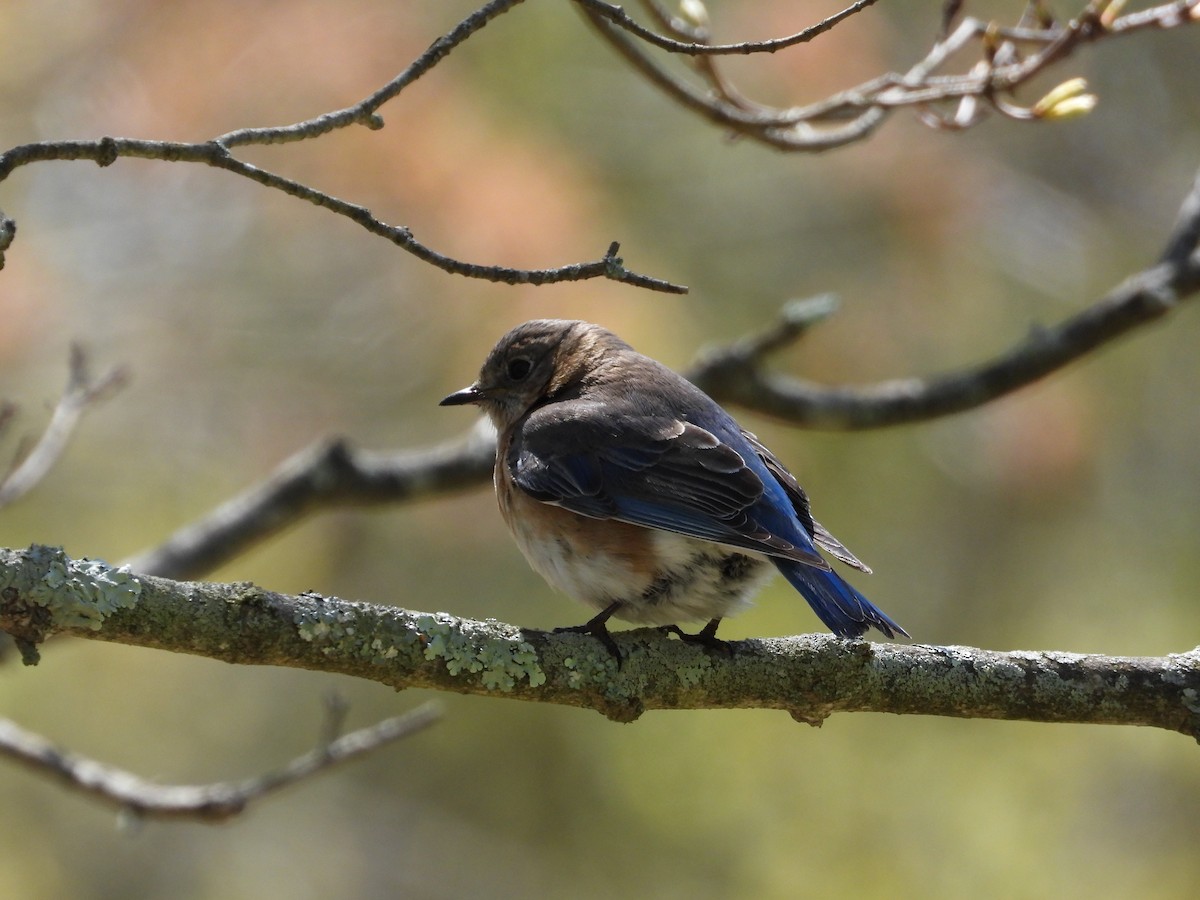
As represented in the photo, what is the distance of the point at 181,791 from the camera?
408cm

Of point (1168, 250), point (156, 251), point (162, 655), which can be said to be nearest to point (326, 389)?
point (156, 251)

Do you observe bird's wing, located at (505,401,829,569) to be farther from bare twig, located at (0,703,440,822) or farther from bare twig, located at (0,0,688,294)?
bare twig, located at (0,0,688,294)

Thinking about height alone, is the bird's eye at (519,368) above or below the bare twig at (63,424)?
below

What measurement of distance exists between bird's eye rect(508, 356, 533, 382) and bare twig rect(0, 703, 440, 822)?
1.16 metres

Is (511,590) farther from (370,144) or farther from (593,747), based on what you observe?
(370,144)

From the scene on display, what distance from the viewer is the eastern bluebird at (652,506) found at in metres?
3.42

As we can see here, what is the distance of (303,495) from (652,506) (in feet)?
4.57

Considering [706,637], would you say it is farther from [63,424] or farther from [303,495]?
[63,424]

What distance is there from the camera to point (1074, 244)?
7.43 m

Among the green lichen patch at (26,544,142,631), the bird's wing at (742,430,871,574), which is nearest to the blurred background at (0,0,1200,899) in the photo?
the bird's wing at (742,430,871,574)

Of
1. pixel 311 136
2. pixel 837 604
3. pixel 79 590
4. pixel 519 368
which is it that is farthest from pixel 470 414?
pixel 79 590

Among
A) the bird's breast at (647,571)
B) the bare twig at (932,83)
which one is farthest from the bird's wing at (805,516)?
the bare twig at (932,83)

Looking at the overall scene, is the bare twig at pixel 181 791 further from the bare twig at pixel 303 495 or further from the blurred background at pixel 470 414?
the blurred background at pixel 470 414

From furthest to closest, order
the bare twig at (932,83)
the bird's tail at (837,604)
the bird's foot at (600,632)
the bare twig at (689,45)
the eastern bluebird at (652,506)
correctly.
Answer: the bare twig at (932,83)
the eastern bluebird at (652,506)
the bird's tail at (837,604)
the bird's foot at (600,632)
the bare twig at (689,45)
